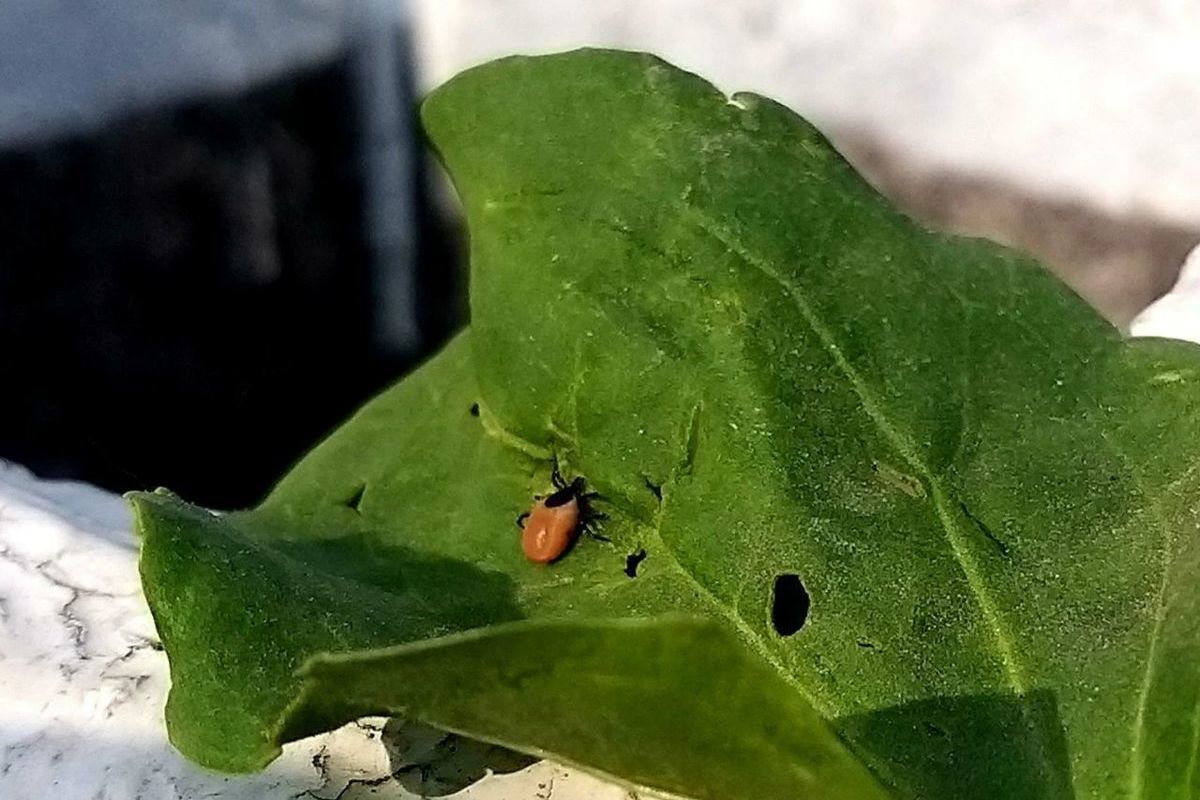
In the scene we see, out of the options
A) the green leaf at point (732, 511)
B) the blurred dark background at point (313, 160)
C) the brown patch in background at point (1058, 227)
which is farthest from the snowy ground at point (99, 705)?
the brown patch in background at point (1058, 227)

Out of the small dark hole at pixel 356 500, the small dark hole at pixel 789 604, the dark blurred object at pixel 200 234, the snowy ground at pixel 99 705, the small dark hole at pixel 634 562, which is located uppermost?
the small dark hole at pixel 789 604

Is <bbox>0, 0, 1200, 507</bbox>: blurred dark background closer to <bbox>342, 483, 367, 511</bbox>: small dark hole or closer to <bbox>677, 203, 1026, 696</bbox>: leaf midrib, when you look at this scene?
<bbox>342, 483, 367, 511</bbox>: small dark hole

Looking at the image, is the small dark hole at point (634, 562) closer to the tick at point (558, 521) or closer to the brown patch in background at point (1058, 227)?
the tick at point (558, 521)

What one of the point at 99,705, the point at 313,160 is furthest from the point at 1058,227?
the point at 99,705

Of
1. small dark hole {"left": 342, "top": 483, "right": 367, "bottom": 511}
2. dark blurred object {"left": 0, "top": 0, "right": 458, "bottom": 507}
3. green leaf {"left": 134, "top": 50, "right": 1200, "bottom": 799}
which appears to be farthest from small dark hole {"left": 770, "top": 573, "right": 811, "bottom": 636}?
dark blurred object {"left": 0, "top": 0, "right": 458, "bottom": 507}

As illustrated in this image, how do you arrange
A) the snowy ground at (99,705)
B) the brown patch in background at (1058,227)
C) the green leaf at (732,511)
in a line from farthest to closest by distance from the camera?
the brown patch in background at (1058,227), the snowy ground at (99,705), the green leaf at (732,511)

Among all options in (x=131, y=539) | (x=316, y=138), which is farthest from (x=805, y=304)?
(x=316, y=138)

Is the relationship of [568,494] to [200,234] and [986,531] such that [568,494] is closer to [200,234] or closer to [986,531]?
[986,531]
